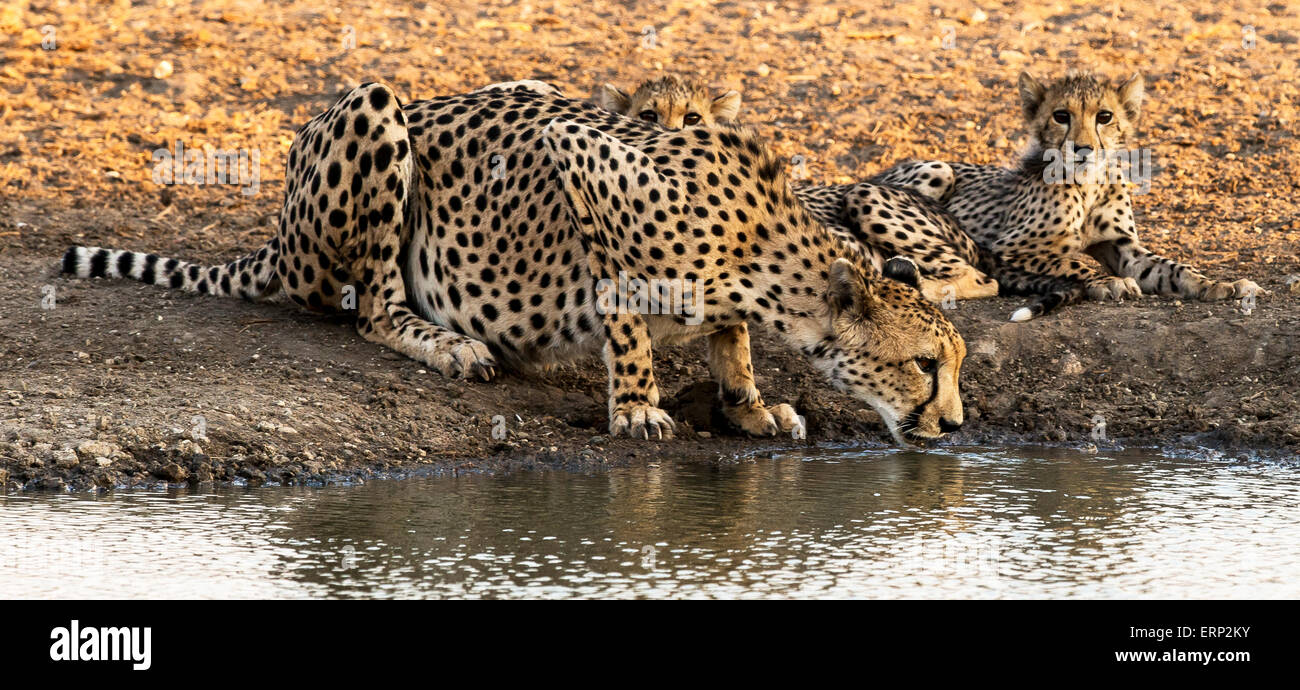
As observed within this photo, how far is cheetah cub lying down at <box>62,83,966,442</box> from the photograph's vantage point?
5863mm

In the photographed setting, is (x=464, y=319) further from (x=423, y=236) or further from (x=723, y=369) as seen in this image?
(x=723, y=369)

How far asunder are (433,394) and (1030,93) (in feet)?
11.3

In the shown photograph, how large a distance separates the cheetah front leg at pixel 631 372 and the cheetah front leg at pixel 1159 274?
257 centimetres

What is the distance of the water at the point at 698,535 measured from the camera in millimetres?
4090

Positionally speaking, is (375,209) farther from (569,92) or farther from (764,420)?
(569,92)

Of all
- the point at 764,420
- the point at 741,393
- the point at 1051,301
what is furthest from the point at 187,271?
the point at 1051,301

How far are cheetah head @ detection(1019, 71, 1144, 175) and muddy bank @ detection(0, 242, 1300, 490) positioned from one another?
0.95 m

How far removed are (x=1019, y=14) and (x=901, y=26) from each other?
96 cm

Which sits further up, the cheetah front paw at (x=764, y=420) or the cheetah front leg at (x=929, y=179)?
the cheetah front leg at (x=929, y=179)

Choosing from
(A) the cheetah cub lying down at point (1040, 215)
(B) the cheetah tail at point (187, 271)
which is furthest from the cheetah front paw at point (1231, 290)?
(B) the cheetah tail at point (187, 271)

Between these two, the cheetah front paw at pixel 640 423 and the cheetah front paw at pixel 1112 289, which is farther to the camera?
the cheetah front paw at pixel 1112 289

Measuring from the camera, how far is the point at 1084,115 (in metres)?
7.82

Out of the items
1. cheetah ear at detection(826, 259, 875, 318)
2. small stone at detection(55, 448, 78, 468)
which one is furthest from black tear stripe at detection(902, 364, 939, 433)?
small stone at detection(55, 448, 78, 468)

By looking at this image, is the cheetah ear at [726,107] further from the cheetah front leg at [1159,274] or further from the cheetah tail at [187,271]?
Result: the cheetah tail at [187,271]
